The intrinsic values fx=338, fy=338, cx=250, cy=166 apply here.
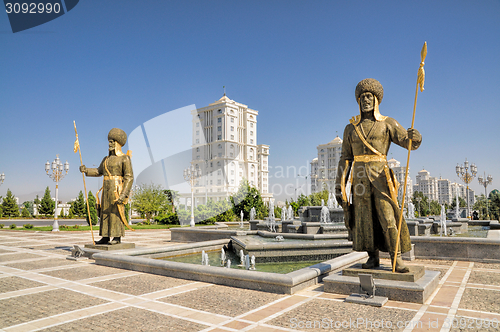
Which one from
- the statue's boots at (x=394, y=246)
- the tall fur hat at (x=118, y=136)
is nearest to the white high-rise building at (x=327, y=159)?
the tall fur hat at (x=118, y=136)

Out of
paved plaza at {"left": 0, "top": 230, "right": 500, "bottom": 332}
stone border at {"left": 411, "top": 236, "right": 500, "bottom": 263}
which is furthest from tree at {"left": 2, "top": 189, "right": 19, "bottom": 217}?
stone border at {"left": 411, "top": 236, "right": 500, "bottom": 263}

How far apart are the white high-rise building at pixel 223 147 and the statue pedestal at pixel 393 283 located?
68.1 m

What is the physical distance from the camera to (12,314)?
181 inches

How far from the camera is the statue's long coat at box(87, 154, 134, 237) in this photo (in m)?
9.24

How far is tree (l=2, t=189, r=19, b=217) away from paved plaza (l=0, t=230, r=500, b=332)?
47.2m

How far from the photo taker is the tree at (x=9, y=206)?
45.4m

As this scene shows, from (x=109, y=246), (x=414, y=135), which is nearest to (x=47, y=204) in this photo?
(x=109, y=246)

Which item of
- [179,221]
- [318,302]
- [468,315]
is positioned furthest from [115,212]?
[179,221]

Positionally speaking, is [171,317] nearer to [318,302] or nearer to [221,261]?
[318,302]

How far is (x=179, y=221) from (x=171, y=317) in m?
24.2

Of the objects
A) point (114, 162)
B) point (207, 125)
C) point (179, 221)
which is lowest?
point (179, 221)

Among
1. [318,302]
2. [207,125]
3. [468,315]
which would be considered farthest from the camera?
[207,125]

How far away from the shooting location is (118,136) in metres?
9.48

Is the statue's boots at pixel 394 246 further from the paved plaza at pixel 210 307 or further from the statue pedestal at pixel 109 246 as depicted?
the statue pedestal at pixel 109 246
